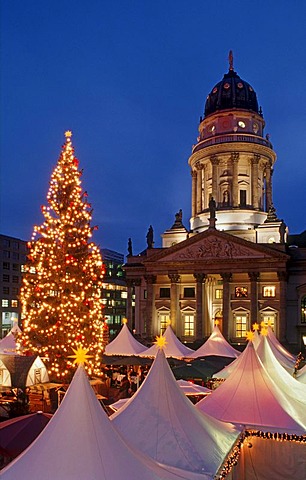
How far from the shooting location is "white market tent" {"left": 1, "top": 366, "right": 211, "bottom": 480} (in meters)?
7.80

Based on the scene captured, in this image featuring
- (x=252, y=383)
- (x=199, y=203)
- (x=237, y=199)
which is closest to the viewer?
(x=252, y=383)

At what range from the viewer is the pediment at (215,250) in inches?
2007

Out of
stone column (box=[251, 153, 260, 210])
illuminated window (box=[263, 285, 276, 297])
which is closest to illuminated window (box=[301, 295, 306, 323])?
illuminated window (box=[263, 285, 276, 297])

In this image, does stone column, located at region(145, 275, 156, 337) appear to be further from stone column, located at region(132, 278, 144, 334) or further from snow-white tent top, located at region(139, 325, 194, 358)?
snow-white tent top, located at region(139, 325, 194, 358)

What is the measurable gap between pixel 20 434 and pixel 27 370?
10.6 m

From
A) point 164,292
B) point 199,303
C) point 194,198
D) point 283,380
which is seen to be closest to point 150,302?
point 164,292

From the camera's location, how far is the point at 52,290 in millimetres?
22438

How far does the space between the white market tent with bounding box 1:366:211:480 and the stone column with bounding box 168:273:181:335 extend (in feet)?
149

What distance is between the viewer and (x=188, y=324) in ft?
182

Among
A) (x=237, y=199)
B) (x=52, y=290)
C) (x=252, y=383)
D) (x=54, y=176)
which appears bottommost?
(x=252, y=383)

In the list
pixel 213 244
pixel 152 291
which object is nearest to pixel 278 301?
pixel 213 244

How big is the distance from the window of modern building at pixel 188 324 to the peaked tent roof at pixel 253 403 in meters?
39.2

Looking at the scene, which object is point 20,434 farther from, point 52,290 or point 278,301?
point 278,301

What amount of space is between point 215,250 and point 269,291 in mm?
7081
